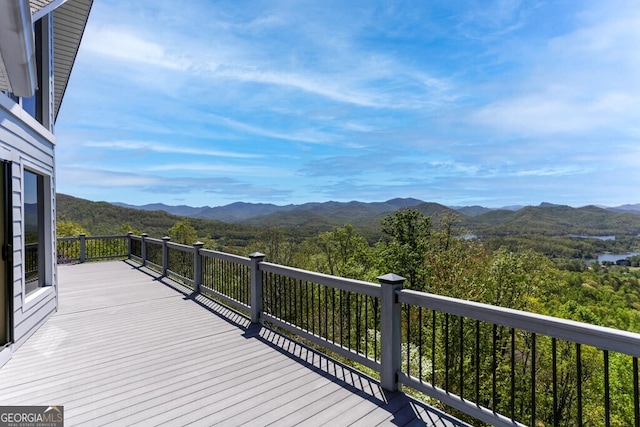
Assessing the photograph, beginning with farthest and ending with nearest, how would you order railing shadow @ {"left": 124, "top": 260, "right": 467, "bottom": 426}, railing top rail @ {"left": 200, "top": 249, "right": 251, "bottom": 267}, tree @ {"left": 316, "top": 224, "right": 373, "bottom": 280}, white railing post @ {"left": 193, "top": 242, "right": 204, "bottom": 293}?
tree @ {"left": 316, "top": 224, "right": 373, "bottom": 280}
white railing post @ {"left": 193, "top": 242, "right": 204, "bottom": 293}
railing top rail @ {"left": 200, "top": 249, "right": 251, "bottom": 267}
railing shadow @ {"left": 124, "top": 260, "right": 467, "bottom": 426}

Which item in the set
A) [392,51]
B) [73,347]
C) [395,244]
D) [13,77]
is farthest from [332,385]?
[395,244]

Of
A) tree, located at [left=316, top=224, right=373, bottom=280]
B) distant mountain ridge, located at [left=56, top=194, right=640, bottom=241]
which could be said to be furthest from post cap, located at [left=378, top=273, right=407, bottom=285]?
distant mountain ridge, located at [left=56, top=194, right=640, bottom=241]

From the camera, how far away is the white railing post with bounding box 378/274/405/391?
2783 millimetres

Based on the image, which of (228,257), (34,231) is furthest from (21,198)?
(228,257)

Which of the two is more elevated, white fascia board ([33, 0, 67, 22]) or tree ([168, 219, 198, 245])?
white fascia board ([33, 0, 67, 22])

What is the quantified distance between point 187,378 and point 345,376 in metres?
1.60

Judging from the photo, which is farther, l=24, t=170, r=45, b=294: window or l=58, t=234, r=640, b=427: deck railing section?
l=24, t=170, r=45, b=294: window

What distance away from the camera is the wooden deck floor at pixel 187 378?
97.4 inches

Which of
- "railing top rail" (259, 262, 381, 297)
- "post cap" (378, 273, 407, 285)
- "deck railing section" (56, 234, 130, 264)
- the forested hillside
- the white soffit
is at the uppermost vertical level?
the white soffit

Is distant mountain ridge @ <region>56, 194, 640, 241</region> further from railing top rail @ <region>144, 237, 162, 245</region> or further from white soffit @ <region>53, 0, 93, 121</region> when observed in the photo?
white soffit @ <region>53, 0, 93, 121</region>

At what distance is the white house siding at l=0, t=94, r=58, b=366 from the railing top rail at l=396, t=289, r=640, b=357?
455 cm

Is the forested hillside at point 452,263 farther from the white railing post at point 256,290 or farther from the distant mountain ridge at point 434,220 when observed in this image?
Result: the white railing post at point 256,290

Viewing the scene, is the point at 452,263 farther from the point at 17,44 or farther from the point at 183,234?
the point at 183,234

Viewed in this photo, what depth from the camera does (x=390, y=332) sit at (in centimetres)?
279
